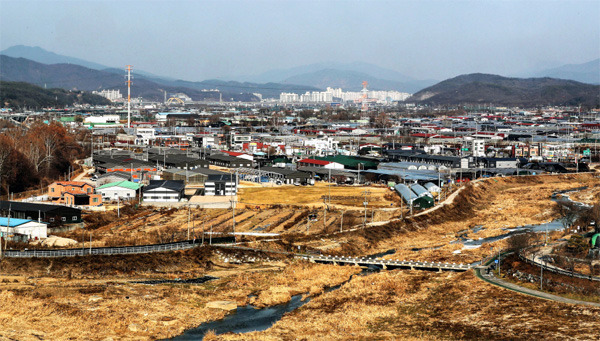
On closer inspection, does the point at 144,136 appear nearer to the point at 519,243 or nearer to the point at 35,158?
the point at 35,158

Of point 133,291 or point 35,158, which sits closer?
point 133,291

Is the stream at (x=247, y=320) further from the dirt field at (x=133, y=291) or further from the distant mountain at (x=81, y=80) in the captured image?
the distant mountain at (x=81, y=80)

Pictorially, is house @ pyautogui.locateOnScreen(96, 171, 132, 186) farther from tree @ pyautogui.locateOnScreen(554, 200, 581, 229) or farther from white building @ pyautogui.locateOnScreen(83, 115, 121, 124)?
white building @ pyautogui.locateOnScreen(83, 115, 121, 124)

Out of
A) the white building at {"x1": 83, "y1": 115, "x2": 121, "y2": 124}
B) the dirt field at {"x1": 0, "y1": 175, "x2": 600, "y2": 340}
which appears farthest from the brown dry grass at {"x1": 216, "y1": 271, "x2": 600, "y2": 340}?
the white building at {"x1": 83, "y1": 115, "x2": 121, "y2": 124}

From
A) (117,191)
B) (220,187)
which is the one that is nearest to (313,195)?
(220,187)

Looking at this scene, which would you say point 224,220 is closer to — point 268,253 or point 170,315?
point 268,253

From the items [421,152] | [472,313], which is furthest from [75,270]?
[421,152]

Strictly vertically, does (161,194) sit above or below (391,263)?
above
